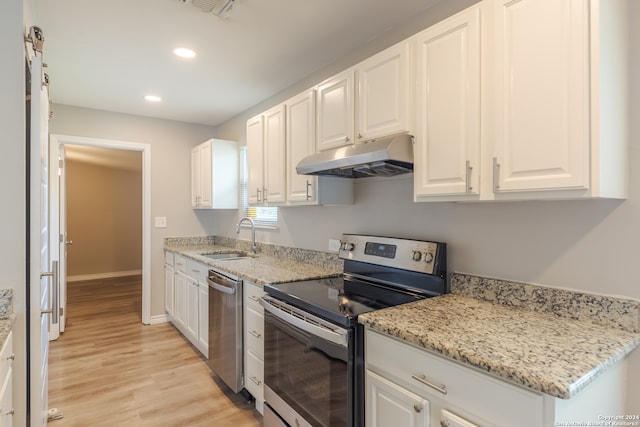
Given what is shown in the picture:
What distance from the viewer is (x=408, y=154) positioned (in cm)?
161

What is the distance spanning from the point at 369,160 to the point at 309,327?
2.79ft

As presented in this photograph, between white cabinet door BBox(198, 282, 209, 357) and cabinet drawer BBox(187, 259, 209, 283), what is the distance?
56mm

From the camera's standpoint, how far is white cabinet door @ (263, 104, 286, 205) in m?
2.63

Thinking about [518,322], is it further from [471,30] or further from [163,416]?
[163,416]

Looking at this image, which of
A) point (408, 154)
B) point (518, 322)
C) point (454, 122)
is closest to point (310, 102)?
point (408, 154)

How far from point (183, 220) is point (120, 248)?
3.34 metres

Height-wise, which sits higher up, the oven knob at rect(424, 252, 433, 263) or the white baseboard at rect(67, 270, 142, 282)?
the oven knob at rect(424, 252, 433, 263)

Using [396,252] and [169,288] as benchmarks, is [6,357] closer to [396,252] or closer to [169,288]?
[396,252]

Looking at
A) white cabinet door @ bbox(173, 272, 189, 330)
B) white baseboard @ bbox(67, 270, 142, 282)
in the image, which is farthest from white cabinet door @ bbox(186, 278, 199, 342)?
white baseboard @ bbox(67, 270, 142, 282)

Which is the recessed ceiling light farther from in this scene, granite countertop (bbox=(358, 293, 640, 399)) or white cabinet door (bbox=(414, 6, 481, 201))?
granite countertop (bbox=(358, 293, 640, 399))

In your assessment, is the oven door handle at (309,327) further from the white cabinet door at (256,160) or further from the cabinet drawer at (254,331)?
the white cabinet door at (256,160)

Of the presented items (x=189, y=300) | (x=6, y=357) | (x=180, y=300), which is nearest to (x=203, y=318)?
(x=189, y=300)

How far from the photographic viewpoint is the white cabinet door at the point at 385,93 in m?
1.66

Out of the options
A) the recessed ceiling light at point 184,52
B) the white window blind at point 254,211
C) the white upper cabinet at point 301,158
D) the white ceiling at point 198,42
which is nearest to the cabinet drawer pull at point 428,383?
the white upper cabinet at point 301,158
